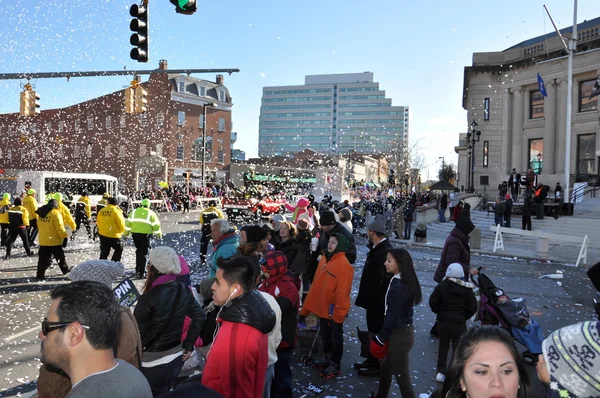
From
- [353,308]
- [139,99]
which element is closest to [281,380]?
[353,308]

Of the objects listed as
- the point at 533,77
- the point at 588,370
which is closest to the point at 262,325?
the point at 588,370

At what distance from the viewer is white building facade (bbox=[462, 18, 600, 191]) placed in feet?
114

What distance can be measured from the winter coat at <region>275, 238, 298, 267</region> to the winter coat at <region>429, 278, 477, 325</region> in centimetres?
242

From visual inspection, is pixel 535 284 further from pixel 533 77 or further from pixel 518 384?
pixel 533 77

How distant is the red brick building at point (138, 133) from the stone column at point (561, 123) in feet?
120

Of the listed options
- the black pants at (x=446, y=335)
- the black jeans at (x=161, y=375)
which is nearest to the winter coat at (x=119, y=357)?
the black jeans at (x=161, y=375)

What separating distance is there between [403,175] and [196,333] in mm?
53730

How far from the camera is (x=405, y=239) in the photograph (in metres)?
21.5

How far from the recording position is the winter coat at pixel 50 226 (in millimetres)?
10047

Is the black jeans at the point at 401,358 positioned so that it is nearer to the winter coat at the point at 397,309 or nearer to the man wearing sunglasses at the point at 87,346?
the winter coat at the point at 397,309

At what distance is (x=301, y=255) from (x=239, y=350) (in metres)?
4.46

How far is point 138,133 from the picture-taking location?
55.1m

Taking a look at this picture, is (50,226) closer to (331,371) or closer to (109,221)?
(109,221)

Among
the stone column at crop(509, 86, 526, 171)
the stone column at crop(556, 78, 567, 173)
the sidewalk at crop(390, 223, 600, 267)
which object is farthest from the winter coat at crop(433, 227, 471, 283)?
the stone column at crop(509, 86, 526, 171)
